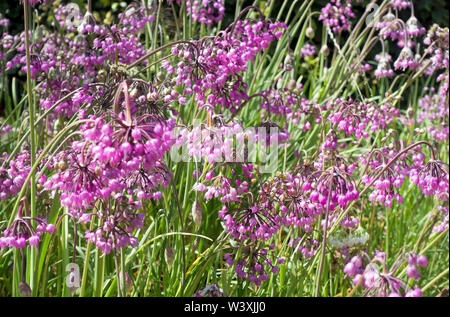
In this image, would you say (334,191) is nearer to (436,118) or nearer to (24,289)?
(24,289)

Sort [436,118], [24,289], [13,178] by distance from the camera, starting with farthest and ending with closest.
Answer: [436,118]
[13,178]
[24,289]

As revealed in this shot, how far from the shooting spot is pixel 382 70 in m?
3.22

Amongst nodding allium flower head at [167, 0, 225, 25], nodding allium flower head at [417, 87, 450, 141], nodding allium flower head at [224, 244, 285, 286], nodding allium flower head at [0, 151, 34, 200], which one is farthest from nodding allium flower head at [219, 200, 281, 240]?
nodding allium flower head at [417, 87, 450, 141]

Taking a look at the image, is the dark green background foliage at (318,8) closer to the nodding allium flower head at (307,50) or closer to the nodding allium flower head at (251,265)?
the nodding allium flower head at (307,50)

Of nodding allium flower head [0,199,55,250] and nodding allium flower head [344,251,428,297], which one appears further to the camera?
nodding allium flower head [0,199,55,250]

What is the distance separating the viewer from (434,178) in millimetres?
2062

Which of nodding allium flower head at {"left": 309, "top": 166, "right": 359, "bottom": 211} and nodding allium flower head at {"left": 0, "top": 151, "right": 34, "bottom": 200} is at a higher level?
nodding allium flower head at {"left": 309, "top": 166, "right": 359, "bottom": 211}

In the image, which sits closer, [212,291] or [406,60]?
[212,291]

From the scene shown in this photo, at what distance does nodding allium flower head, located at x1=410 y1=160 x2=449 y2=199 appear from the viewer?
2061mm

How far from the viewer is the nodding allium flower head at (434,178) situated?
6.76 ft

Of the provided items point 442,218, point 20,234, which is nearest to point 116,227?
point 20,234

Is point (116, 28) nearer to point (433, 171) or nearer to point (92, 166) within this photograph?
point (92, 166)

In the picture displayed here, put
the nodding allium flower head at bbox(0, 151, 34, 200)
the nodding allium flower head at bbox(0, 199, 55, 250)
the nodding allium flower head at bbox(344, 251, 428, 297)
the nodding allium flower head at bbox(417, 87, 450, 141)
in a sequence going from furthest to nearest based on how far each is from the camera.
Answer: the nodding allium flower head at bbox(417, 87, 450, 141) < the nodding allium flower head at bbox(0, 151, 34, 200) < the nodding allium flower head at bbox(0, 199, 55, 250) < the nodding allium flower head at bbox(344, 251, 428, 297)

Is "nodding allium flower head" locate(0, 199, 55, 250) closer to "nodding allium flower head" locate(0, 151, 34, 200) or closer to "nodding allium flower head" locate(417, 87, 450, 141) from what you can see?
"nodding allium flower head" locate(0, 151, 34, 200)
